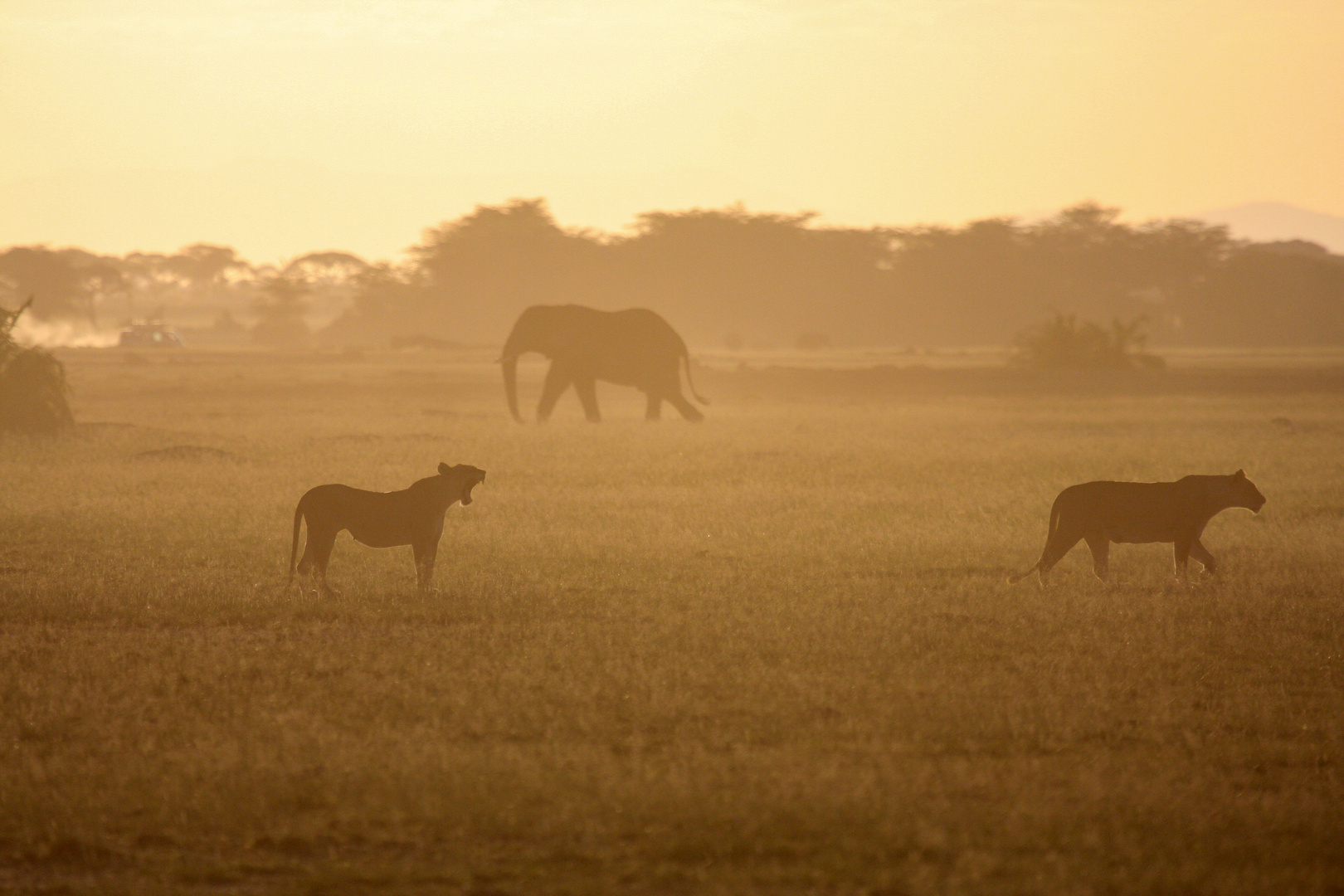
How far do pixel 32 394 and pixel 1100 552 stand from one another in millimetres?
18370

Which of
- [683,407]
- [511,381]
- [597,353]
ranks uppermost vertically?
[597,353]

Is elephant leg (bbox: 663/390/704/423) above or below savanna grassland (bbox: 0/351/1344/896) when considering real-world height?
above

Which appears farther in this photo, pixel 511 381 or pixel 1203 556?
pixel 511 381

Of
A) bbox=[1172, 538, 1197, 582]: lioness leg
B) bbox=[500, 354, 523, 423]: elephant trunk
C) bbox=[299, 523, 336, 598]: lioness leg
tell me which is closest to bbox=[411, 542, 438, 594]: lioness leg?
bbox=[299, 523, 336, 598]: lioness leg

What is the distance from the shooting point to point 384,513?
1017 centimetres

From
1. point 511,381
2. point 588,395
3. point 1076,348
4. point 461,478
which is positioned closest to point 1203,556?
point 461,478

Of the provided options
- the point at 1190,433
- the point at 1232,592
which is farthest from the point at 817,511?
the point at 1190,433

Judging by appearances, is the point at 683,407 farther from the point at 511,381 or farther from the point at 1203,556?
the point at 1203,556

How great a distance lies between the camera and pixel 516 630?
942 centimetres

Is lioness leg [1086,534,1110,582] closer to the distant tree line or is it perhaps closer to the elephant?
the elephant

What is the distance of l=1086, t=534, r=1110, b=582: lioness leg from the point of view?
10.7 meters

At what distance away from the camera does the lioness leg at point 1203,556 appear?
10914 millimetres

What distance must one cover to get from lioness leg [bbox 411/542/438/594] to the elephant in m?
17.4

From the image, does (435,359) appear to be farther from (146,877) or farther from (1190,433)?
(146,877)
